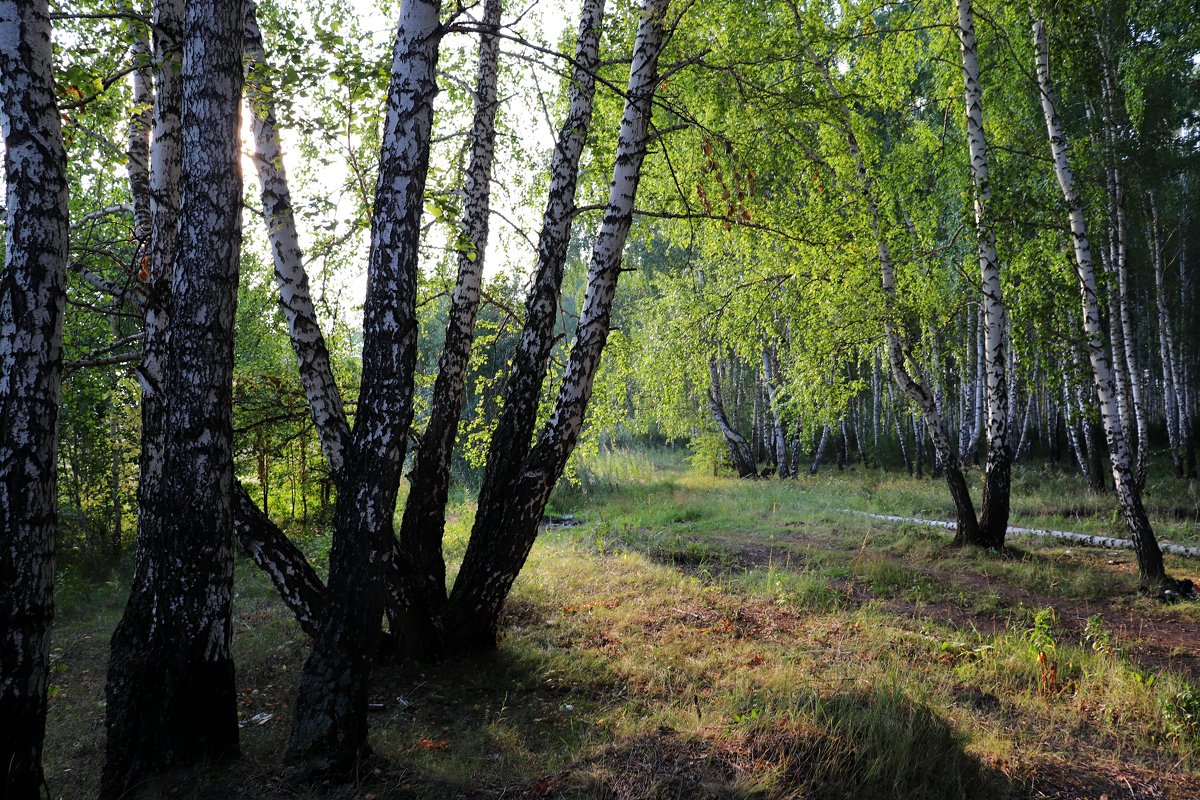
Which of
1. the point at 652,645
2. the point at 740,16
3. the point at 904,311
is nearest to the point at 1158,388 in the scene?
the point at 904,311

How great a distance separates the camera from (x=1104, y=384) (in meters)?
7.39

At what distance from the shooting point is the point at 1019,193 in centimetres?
773

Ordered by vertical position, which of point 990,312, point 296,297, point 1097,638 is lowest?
point 1097,638

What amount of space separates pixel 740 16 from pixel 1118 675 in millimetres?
6919

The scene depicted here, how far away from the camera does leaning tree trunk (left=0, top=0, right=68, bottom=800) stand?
264cm

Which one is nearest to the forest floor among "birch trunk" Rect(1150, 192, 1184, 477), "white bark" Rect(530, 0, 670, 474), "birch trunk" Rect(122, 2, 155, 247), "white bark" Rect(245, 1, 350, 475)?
"white bark" Rect(530, 0, 670, 474)

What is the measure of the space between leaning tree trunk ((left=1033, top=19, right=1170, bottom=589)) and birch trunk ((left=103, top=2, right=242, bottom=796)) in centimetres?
799

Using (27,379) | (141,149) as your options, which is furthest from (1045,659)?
(141,149)

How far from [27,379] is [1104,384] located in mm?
8954

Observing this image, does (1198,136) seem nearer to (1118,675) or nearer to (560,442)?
(1118,675)

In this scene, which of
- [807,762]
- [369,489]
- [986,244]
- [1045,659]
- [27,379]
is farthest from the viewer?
[986,244]

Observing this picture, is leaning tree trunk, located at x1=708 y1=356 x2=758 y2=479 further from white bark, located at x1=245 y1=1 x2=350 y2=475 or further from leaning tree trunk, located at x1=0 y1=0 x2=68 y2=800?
leaning tree trunk, located at x1=0 y1=0 x2=68 y2=800

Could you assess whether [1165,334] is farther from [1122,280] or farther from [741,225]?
[741,225]

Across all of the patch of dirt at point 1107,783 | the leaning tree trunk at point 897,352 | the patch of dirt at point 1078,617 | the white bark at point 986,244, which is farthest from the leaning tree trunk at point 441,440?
the white bark at point 986,244
